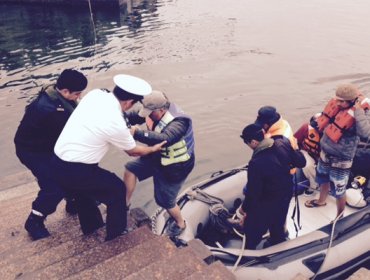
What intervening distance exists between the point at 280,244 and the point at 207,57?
11.7m

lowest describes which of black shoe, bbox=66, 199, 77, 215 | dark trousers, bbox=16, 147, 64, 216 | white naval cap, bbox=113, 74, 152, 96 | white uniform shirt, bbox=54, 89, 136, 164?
black shoe, bbox=66, 199, 77, 215

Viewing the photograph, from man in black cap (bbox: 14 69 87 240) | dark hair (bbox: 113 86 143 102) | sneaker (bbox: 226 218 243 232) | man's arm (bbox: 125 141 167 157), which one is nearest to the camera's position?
dark hair (bbox: 113 86 143 102)

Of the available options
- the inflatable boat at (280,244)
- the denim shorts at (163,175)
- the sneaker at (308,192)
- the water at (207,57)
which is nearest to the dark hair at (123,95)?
the denim shorts at (163,175)

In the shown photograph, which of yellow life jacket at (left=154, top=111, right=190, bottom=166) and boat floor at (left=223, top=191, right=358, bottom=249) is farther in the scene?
boat floor at (left=223, top=191, right=358, bottom=249)

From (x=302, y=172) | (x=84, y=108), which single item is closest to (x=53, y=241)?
(x=84, y=108)

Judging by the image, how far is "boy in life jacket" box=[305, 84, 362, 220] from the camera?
4.72 meters

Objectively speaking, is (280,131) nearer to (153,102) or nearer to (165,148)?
(165,148)

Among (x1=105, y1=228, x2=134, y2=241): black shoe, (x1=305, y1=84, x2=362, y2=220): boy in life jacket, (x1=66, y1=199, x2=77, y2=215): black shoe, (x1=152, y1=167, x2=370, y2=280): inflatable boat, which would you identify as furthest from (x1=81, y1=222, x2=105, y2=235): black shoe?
(x1=305, y1=84, x2=362, y2=220): boy in life jacket

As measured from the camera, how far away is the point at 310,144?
19.7ft

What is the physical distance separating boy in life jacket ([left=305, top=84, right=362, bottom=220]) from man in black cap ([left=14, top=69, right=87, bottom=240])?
3.06 m

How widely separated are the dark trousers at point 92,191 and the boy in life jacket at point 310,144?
3262 mm

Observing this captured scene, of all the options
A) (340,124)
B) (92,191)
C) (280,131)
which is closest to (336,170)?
(340,124)

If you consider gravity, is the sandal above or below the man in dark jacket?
below

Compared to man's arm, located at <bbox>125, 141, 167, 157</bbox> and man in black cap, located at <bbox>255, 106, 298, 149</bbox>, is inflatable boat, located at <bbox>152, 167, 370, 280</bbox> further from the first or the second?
man's arm, located at <bbox>125, 141, 167, 157</bbox>
